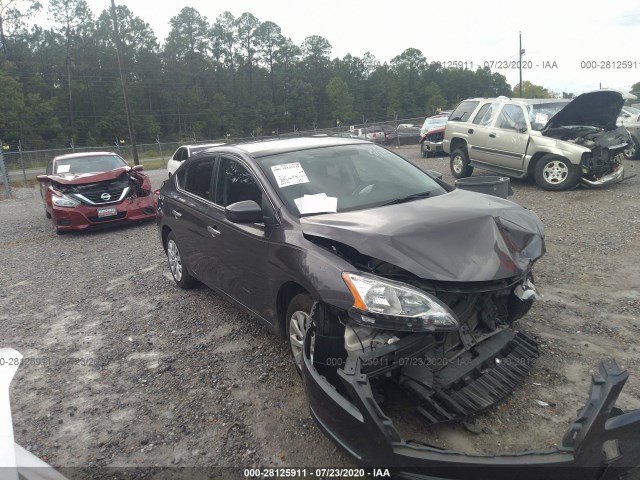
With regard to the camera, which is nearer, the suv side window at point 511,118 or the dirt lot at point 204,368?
the dirt lot at point 204,368

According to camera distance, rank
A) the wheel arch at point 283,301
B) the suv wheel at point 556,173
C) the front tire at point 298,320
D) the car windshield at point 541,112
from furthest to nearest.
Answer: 1. the car windshield at point 541,112
2. the suv wheel at point 556,173
3. the wheel arch at point 283,301
4. the front tire at point 298,320

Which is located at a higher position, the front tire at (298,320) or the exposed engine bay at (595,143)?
the exposed engine bay at (595,143)

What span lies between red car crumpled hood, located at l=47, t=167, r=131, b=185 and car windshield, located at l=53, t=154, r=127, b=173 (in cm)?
45

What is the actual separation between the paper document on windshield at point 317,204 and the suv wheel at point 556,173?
758 centimetres

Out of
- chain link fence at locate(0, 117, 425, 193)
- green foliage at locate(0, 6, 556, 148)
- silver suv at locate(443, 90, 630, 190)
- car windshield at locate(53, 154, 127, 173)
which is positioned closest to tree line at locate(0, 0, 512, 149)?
green foliage at locate(0, 6, 556, 148)

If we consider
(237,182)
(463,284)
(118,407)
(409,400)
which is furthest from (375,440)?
(237,182)

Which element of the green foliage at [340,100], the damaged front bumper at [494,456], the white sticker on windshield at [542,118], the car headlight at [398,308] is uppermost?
the green foliage at [340,100]

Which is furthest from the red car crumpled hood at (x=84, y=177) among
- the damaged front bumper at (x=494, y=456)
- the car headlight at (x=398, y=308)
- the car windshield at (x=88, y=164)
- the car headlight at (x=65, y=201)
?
the damaged front bumper at (x=494, y=456)

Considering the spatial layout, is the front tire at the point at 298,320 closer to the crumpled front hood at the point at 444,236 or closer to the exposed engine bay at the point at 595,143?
the crumpled front hood at the point at 444,236

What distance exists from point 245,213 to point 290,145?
3.51 ft

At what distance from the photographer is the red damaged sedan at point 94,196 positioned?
30.2 ft

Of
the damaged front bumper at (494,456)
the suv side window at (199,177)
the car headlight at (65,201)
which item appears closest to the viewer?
the damaged front bumper at (494,456)

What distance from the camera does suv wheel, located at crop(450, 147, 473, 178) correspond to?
1152 centimetres

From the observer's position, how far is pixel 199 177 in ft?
16.0
